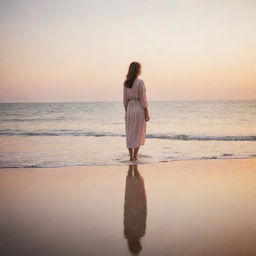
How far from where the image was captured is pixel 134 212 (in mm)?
3215

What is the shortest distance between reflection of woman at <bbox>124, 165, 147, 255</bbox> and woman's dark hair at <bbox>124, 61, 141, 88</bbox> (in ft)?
6.86

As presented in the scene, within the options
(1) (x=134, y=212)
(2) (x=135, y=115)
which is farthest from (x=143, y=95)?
(1) (x=134, y=212)

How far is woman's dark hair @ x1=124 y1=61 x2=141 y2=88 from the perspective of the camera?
615cm

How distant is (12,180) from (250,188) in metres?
3.31

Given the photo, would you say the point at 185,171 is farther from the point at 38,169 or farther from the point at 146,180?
the point at 38,169

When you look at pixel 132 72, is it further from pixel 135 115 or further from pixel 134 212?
pixel 134 212

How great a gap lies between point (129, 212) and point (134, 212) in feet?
0.17

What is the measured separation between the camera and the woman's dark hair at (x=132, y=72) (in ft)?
20.2

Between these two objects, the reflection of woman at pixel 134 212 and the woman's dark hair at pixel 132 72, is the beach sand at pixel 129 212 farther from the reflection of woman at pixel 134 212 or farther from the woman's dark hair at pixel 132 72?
the woman's dark hair at pixel 132 72

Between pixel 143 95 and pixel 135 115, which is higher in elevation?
pixel 143 95

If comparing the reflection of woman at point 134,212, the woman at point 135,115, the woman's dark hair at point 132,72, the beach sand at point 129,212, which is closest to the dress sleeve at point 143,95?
the woman at point 135,115

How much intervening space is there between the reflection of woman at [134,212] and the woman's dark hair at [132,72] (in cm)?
209

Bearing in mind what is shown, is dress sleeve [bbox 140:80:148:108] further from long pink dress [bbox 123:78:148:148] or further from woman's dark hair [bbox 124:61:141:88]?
woman's dark hair [bbox 124:61:141:88]

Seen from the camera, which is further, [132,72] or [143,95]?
[143,95]
